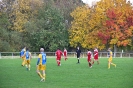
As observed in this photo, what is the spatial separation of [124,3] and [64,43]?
1366 centimetres

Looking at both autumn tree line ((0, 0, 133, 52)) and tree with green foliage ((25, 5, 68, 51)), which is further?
tree with green foliage ((25, 5, 68, 51))

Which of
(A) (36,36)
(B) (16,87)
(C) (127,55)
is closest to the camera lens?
(B) (16,87)

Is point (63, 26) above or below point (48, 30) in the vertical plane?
above

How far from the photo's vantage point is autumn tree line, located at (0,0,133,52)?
58906 mm

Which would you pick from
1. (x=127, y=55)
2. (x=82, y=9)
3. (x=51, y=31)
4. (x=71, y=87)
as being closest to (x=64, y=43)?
(x=51, y=31)

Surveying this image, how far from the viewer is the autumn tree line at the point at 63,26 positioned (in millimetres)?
58906

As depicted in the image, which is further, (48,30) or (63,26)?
(63,26)

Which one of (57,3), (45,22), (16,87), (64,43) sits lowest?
(16,87)

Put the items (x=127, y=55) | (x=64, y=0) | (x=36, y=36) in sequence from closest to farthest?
(x=127, y=55)
(x=36, y=36)
(x=64, y=0)

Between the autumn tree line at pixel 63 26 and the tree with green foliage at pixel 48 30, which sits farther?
the tree with green foliage at pixel 48 30

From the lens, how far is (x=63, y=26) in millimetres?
64688

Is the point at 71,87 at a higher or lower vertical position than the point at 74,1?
lower

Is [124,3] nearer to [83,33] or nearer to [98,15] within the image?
[98,15]

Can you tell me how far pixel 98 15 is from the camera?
60.6 meters
